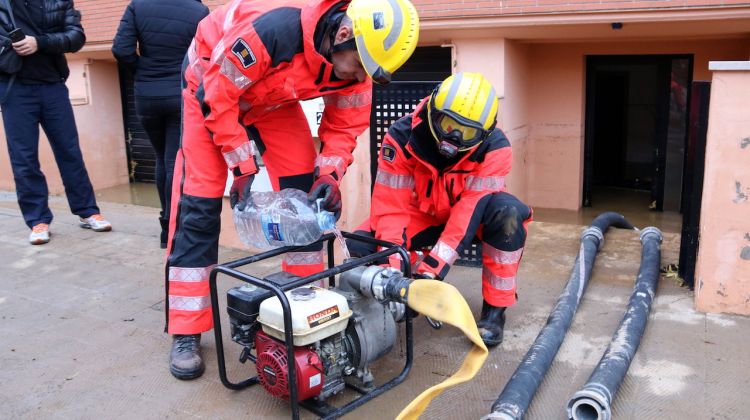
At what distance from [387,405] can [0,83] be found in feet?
12.9

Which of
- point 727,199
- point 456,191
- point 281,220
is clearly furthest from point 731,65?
point 281,220

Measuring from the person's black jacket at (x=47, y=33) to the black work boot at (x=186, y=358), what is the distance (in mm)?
2872

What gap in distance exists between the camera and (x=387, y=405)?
2.97 meters

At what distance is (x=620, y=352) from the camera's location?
3.09m

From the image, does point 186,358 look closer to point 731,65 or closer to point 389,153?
point 389,153

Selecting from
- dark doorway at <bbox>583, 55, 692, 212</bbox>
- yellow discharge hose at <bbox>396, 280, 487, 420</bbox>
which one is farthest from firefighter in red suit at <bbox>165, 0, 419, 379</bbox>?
dark doorway at <bbox>583, 55, 692, 212</bbox>

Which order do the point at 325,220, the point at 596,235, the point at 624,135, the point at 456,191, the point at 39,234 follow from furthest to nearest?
1. the point at 624,135
2. the point at 39,234
3. the point at 596,235
4. the point at 456,191
5. the point at 325,220

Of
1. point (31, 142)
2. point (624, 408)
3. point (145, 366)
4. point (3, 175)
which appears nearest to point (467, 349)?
point (624, 408)

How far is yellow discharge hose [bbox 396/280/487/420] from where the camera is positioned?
2451 mm

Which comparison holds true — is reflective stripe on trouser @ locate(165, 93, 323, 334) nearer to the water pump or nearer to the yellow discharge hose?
the water pump

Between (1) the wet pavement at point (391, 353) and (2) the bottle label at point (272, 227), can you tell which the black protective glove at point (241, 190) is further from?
(1) the wet pavement at point (391, 353)

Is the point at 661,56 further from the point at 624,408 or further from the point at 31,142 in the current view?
the point at 31,142

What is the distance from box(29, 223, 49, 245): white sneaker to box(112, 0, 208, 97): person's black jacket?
1.41 metres

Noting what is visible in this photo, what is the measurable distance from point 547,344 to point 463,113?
1128 millimetres
